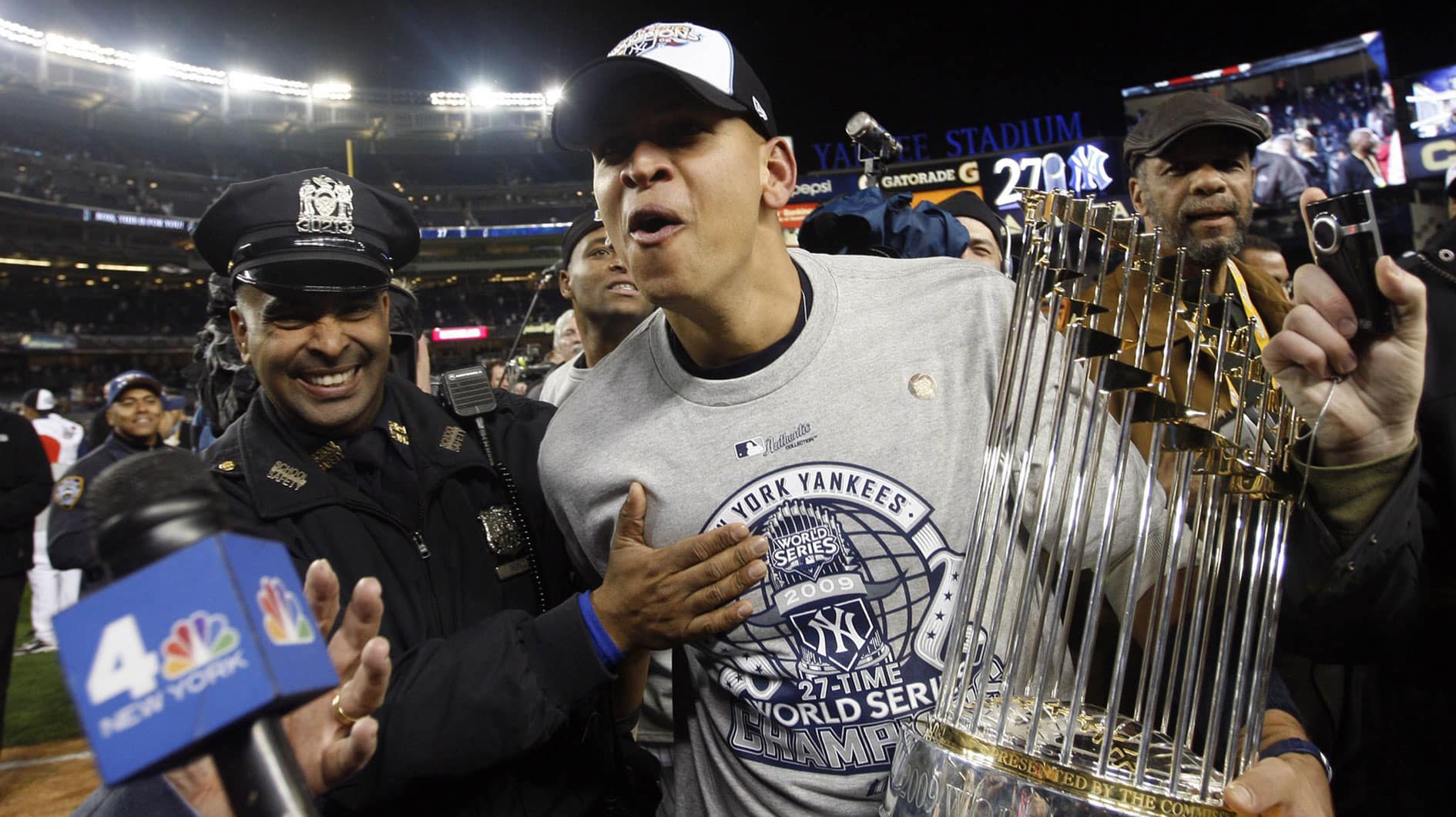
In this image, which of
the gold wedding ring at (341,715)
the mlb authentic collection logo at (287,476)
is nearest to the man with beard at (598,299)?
the mlb authentic collection logo at (287,476)

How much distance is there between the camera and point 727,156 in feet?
4.78

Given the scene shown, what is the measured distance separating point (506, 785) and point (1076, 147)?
12967 millimetres

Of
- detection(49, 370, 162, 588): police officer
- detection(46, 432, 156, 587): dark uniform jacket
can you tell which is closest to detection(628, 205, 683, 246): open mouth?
detection(46, 432, 156, 587): dark uniform jacket

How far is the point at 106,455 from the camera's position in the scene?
5293 millimetres

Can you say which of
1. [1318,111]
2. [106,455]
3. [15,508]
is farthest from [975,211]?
[1318,111]

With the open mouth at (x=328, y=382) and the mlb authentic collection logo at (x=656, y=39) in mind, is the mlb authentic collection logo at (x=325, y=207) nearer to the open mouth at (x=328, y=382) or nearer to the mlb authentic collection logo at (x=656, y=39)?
the open mouth at (x=328, y=382)

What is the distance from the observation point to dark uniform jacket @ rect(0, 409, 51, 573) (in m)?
4.23

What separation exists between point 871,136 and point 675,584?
5.87 ft

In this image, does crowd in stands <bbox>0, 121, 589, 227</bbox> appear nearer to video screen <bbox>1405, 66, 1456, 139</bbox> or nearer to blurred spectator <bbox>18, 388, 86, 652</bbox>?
blurred spectator <bbox>18, 388, 86, 652</bbox>

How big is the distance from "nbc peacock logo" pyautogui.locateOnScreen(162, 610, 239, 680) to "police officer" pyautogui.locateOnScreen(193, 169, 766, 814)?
0.63 metres

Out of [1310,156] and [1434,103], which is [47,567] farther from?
[1434,103]

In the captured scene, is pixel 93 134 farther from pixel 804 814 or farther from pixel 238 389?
pixel 804 814

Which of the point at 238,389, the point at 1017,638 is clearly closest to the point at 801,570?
the point at 1017,638

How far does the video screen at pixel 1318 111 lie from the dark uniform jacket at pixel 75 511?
14.1 m
